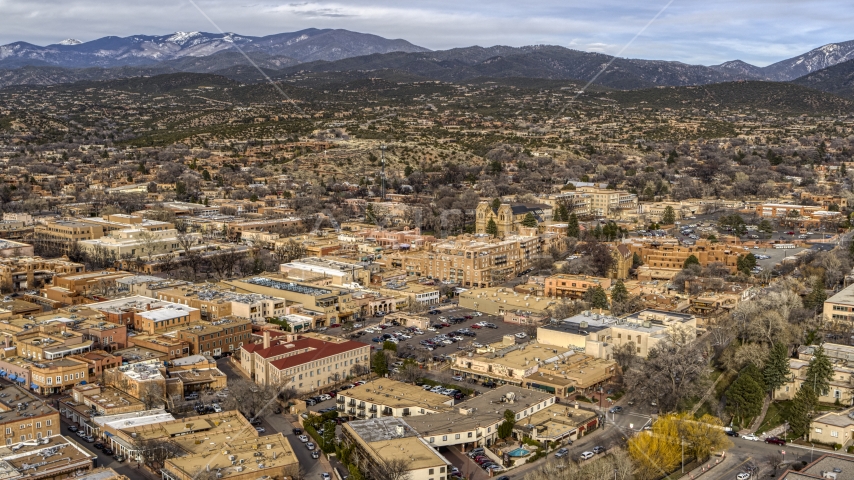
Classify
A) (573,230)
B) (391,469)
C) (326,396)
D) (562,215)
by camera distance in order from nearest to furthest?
(391,469) < (326,396) < (573,230) < (562,215)

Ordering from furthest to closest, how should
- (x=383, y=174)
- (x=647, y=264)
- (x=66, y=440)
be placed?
(x=383, y=174) → (x=647, y=264) → (x=66, y=440)

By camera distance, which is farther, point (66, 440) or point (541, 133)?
point (541, 133)

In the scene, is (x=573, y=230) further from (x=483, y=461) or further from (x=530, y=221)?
(x=483, y=461)

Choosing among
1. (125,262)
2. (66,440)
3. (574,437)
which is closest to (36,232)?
(125,262)

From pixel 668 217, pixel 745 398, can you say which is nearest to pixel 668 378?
pixel 745 398

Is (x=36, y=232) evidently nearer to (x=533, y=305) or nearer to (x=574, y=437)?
(x=533, y=305)

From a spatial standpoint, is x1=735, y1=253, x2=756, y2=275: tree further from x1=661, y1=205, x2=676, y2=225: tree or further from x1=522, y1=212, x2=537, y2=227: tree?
x1=661, y1=205, x2=676, y2=225: tree
